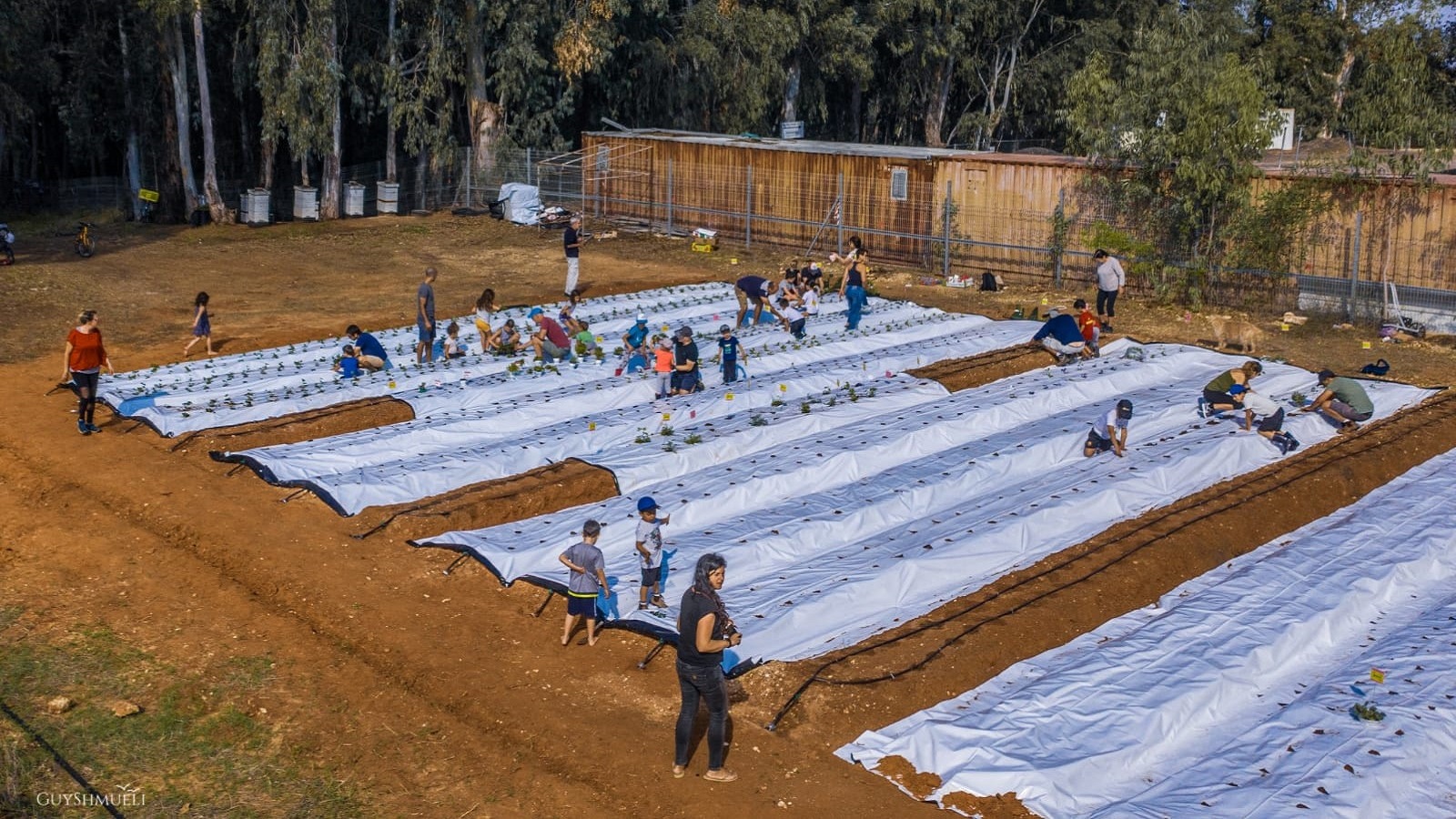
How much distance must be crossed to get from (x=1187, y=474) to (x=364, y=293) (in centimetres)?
1740

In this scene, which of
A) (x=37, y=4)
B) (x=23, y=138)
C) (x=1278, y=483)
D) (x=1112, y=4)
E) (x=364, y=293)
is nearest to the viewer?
(x=1278, y=483)

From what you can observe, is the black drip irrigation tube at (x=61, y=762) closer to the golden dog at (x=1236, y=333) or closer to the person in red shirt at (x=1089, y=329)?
the person in red shirt at (x=1089, y=329)

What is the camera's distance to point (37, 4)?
116 feet

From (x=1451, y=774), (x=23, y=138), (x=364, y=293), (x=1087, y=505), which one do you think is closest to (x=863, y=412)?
(x=1087, y=505)

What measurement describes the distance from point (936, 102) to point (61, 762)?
46672 millimetres

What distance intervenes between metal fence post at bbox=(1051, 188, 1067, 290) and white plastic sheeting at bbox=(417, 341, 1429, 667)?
8.75 metres

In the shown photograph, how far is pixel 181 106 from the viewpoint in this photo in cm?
3466

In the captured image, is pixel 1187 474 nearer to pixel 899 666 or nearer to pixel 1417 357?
pixel 899 666

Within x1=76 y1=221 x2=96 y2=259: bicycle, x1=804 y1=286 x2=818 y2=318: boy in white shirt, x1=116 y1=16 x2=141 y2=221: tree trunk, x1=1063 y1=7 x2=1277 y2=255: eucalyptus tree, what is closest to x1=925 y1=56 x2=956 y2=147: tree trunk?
x1=1063 y1=7 x2=1277 y2=255: eucalyptus tree

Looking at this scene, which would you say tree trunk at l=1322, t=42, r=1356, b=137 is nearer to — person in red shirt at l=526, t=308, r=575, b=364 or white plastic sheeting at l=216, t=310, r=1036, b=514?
white plastic sheeting at l=216, t=310, r=1036, b=514

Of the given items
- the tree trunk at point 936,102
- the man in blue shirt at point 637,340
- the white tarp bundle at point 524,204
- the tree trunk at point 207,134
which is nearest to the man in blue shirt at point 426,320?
the man in blue shirt at point 637,340

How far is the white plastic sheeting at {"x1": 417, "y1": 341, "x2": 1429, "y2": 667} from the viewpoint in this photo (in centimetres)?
1181

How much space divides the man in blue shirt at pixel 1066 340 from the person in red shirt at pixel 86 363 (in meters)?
13.5

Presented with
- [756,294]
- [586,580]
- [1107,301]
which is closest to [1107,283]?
[1107,301]
